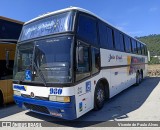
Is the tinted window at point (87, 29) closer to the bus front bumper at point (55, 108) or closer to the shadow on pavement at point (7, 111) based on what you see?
→ the bus front bumper at point (55, 108)

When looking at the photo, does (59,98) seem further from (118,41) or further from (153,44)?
(153,44)

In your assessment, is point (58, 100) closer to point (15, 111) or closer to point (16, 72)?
point (16, 72)

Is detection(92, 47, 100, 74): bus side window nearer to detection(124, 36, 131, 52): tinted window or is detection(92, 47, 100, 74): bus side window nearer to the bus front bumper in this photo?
the bus front bumper

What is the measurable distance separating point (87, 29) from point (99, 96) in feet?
7.54

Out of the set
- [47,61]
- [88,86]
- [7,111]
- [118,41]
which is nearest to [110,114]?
[88,86]

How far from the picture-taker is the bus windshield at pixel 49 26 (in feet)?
20.3

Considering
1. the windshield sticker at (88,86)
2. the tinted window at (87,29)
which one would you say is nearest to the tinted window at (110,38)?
the tinted window at (87,29)

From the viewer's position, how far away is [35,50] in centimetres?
637

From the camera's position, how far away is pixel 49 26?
21.5ft

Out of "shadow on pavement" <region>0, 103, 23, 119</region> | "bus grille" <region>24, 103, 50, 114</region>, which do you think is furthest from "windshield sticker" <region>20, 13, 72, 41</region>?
"shadow on pavement" <region>0, 103, 23, 119</region>

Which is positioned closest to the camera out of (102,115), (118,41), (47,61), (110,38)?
(47,61)

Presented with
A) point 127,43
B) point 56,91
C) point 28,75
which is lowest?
point 56,91

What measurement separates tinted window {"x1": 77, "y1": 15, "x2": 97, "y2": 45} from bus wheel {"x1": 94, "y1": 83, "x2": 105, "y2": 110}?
5.06ft

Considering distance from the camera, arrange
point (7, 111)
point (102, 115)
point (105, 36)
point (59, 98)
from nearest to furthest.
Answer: point (59, 98) → point (102, 115) → point (7, 111) → point (105, 36)
